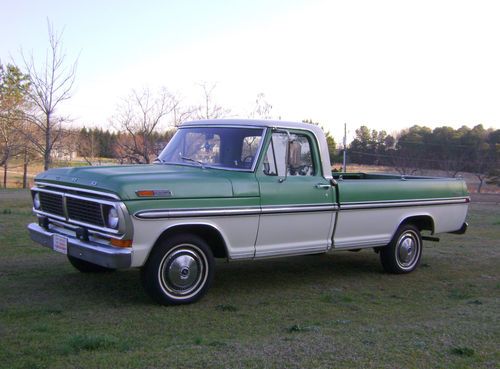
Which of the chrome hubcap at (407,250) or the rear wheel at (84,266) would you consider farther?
the chrome hubcap at (407,250)

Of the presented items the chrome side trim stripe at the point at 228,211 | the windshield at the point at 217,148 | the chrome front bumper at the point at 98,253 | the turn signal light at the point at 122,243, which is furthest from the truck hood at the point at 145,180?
the chrome front bumper at the point at 98,253

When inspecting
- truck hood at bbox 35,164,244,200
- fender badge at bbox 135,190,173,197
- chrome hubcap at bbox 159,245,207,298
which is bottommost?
chrome hubcap at bbox 159,245,207,298

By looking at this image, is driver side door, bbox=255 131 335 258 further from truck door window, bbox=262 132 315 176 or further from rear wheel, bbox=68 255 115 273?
rear wheel, bbox=68 255 115 273

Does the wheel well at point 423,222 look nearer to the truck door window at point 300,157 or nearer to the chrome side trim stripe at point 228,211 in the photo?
the chrome side trim stripe at point 228,211

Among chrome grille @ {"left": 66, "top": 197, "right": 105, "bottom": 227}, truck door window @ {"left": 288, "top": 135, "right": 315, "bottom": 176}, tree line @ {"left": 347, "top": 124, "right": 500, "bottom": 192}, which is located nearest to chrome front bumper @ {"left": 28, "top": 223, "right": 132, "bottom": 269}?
chrome grille @ {"left": 66, "top": 197, "right": 105, "bottom": 227}

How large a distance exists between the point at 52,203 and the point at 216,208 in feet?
6.15

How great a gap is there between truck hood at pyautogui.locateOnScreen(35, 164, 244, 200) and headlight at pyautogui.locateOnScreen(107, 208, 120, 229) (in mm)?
177

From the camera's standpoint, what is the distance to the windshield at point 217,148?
6.78 metres

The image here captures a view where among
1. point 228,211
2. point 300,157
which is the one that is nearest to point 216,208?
point 228,211

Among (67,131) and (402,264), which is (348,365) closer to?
(402,264)

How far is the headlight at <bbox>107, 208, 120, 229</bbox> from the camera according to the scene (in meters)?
5.52

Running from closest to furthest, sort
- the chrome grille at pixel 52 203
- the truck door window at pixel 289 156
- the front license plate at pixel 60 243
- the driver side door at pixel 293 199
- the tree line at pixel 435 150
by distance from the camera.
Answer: the front license plate at pixel 60 243 < the chrome grille at pixel 52 203 < the driver side door at pixel 293 199 < the truck door window at pixel 289 156 < the tree line at pixel 435 150

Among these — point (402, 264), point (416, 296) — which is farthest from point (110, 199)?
point (402, 264)

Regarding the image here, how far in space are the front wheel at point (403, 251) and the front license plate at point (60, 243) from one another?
14.2 feet
